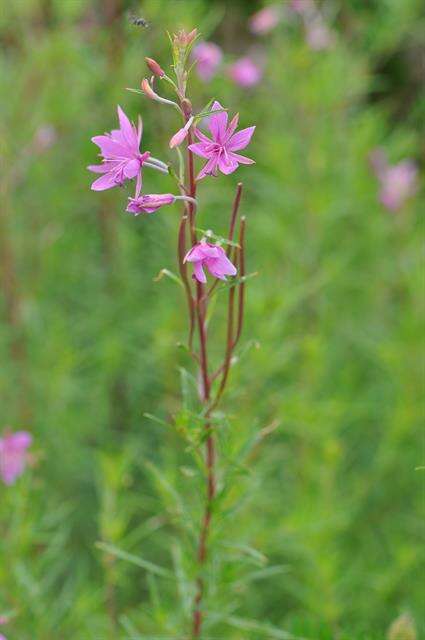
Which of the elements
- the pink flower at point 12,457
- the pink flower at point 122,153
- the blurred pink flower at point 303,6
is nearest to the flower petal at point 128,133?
the pink flower at point 122,153

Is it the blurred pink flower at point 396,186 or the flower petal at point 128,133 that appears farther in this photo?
the blurred pink flower at point 396,186

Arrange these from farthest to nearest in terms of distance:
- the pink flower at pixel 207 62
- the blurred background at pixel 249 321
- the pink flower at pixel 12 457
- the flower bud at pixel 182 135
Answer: the pink flower at pixel 207 62 → the blurred background at pixel 249 321 → the pink flower at pixel 12 457 → the flower bud at pixel 182 135

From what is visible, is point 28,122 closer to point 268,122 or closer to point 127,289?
point 127,289

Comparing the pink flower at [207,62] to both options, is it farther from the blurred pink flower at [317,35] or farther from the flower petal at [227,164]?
the flower petal at [227,164]

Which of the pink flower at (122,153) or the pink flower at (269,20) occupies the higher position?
the pink flower at (269,20)

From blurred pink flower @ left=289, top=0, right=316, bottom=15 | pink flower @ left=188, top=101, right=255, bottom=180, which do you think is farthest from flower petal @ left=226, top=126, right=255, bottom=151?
blurred pink flower @ left=289, top=0, right=316, bottom=15

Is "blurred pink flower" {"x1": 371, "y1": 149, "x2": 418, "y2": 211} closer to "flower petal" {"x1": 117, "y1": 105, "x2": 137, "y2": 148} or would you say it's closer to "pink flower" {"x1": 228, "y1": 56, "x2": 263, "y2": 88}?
"pink flower" {"x1": 228, "y1": 56, "x2": 263, "y2": 88}

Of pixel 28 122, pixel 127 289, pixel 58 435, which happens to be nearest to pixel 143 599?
pixel 58 435
